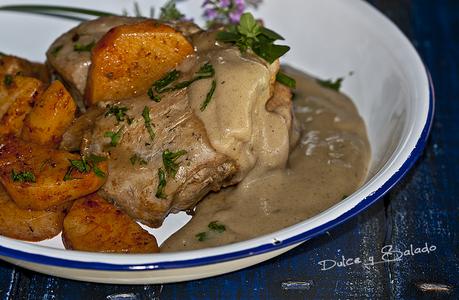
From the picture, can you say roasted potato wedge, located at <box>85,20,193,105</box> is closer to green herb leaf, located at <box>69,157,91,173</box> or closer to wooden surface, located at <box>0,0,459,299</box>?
green herb leaf, located at <box>69,157,91,173</box>

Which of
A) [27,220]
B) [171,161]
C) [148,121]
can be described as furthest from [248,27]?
[27,220]

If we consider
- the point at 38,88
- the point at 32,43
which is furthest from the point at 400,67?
the point at 32,43

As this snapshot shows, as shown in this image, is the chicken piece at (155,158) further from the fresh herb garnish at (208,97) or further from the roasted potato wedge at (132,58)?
the roasted potato wedge at (132,58)

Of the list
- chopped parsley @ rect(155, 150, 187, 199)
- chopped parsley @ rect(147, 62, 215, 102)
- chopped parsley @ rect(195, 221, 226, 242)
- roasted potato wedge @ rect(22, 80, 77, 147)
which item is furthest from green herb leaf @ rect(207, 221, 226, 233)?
roasted potato wedge @ rect(22, 80, 77, 147)

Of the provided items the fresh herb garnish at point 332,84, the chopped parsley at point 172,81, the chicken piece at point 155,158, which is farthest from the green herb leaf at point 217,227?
the fresh herb garnish at point 332,84

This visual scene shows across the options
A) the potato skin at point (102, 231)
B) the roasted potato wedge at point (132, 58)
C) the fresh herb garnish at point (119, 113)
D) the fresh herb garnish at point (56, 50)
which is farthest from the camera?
the fresh herb garnish at point (56, 50)
